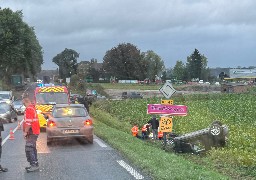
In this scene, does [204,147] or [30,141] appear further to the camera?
[204,147]

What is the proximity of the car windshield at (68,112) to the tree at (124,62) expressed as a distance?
4471 inches

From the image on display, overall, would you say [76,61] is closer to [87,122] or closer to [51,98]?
[51,98]

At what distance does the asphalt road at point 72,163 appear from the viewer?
10.6 meters

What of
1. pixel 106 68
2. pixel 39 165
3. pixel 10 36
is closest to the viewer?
pixel 39 165

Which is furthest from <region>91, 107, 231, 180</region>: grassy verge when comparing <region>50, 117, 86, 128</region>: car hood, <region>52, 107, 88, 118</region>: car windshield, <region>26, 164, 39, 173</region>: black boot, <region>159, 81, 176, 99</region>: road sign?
<region>159, 81, 176, 99</region>: road sign

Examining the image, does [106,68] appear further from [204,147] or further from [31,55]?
[204,147]

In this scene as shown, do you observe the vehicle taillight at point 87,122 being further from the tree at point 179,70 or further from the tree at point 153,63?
the tree at point 179,70

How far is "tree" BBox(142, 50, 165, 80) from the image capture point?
141m

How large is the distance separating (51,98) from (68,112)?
342 inches

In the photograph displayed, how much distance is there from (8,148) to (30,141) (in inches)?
206

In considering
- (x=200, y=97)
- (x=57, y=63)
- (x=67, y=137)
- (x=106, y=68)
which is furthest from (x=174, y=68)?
(x=67, y=137)

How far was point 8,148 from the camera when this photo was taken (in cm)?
1652

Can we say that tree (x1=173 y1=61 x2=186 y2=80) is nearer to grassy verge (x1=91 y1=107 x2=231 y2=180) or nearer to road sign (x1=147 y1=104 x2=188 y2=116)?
road sign (x1=147 y1=104 x2=188 y2=116)

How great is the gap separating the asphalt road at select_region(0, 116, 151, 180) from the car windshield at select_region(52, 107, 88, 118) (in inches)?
42.5
